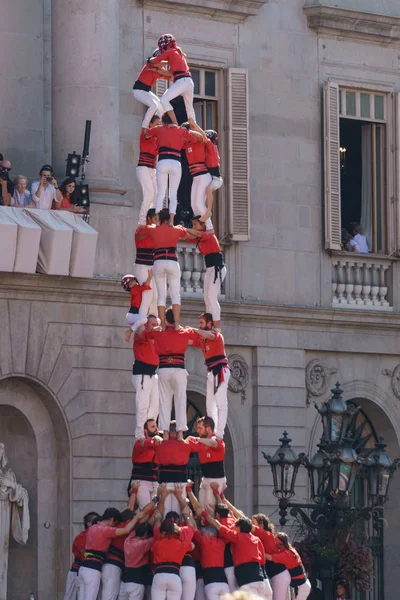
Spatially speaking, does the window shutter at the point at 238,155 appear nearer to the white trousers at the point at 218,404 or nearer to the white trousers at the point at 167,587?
the white trousers at the point at 218,404

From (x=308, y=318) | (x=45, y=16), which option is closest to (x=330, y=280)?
(x=308, y=318)

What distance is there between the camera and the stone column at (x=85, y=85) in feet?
117

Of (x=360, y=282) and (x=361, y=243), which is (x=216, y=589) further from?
(x=361, y=243)

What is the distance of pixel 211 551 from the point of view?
30062 mm

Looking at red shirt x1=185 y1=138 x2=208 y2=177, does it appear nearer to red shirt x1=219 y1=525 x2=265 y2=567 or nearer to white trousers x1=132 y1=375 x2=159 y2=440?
white trousers x1=132 y1=375 x2=159 y2=440

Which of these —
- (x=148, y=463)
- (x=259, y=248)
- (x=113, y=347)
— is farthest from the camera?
(x=259, y=248)

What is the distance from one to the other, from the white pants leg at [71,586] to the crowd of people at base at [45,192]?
6253mm

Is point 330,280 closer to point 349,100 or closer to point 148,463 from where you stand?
point 349,100

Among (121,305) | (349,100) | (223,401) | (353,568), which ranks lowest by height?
(353,568)

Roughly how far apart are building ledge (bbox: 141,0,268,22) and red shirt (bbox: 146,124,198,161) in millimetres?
6536

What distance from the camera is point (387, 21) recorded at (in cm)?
3969

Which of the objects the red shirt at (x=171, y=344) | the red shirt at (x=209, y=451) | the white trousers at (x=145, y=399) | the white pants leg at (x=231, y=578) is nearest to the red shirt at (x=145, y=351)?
the white trousers at (x=145, y=399)

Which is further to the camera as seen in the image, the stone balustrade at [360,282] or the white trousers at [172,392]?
the stone balustrade at [360,282]

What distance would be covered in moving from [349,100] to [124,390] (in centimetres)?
747
